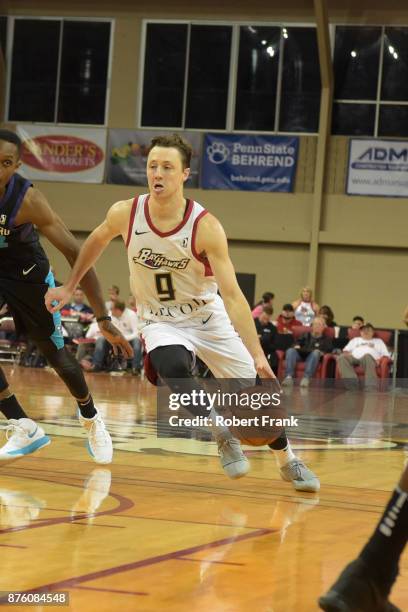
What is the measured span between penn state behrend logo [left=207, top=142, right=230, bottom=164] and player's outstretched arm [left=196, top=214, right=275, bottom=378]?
59.1 ft

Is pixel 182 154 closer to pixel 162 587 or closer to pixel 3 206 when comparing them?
pixel 3 206

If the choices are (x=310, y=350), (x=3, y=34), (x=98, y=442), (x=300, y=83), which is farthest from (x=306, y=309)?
(x=98, y=442)

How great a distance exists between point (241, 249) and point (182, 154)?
58.6 feet

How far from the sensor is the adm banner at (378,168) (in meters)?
22.6

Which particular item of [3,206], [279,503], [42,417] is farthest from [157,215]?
[42,417]

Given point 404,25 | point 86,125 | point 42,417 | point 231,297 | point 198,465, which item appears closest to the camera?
point 231,297

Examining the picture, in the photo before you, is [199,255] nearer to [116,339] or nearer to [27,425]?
[116,339]

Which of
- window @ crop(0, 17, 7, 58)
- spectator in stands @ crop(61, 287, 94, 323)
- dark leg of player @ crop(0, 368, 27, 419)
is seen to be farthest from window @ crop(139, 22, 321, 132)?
dark leg of player @ crop(0, 368, 27, 419)

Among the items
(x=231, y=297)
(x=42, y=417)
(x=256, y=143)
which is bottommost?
(x=42, y=417)

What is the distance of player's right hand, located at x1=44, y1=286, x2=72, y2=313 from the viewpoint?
589cm

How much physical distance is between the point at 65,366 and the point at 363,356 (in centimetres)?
1144

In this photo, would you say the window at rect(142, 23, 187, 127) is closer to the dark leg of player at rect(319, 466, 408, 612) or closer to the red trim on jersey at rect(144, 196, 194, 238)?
the red trim on jersey at rect(144, 196, 194, 238)

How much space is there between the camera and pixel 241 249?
78.1 feet

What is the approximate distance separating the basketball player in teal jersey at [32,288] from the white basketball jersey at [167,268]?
1.31ft
